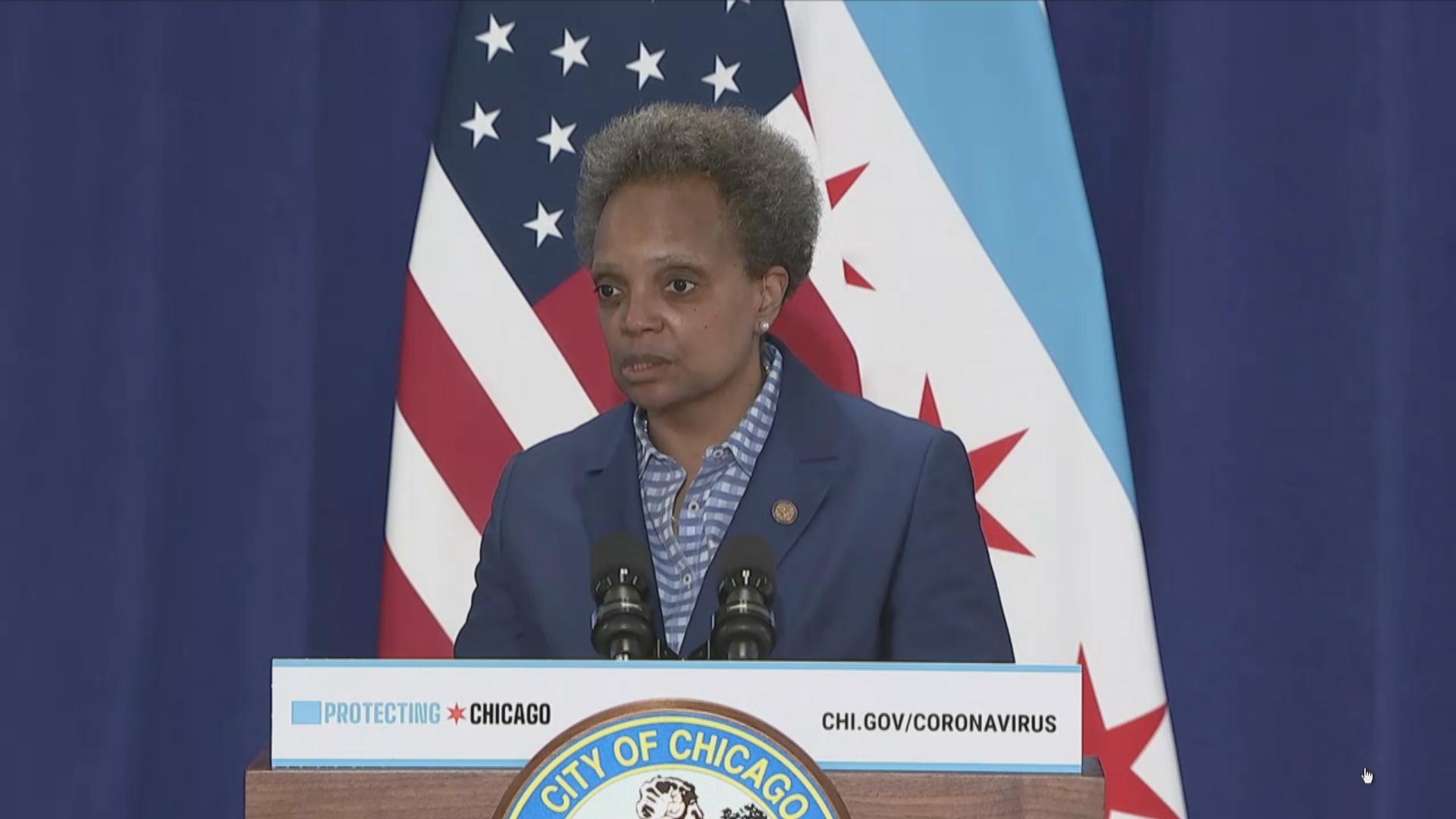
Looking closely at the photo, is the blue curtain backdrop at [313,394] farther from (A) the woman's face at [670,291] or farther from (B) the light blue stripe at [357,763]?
(B) the light blue stripe at [357,763]

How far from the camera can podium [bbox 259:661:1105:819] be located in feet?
4.46

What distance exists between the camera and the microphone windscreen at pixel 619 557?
5.28ft

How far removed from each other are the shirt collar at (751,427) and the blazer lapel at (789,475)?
0.01 meters

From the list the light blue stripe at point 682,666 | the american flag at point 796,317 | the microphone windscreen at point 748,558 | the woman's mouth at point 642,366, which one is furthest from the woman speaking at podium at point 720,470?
the light blue stripe at point 682,666

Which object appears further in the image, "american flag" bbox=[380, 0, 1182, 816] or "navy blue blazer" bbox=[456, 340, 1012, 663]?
"american flag" bbox=[380, 0, 1182, 816]

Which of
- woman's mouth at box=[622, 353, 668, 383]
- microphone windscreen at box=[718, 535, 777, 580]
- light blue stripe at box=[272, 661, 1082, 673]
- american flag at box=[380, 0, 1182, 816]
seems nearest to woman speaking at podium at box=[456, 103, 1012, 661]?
woman's mouth at box=[622, 353, 668, 383]

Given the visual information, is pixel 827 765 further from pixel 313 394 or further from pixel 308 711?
pixel 313 394

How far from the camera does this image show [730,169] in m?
2.20

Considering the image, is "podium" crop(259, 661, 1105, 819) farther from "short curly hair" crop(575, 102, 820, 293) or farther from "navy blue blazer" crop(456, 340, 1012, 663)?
"short curly hair" crop(575, 102, 820, 293)

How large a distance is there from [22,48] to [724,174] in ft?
4.32

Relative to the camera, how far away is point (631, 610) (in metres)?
1.56

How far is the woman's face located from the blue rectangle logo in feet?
2.69

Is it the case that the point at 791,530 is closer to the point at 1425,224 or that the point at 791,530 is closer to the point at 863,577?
the point at 863,577

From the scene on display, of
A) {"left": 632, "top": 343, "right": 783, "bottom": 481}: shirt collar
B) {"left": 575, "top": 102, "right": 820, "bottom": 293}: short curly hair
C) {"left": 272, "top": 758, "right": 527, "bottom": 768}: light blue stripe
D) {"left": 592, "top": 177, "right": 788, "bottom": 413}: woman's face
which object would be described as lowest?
{"left": 272, "top": 758, "right": 527, "bottom": 768}: light blue stripe
